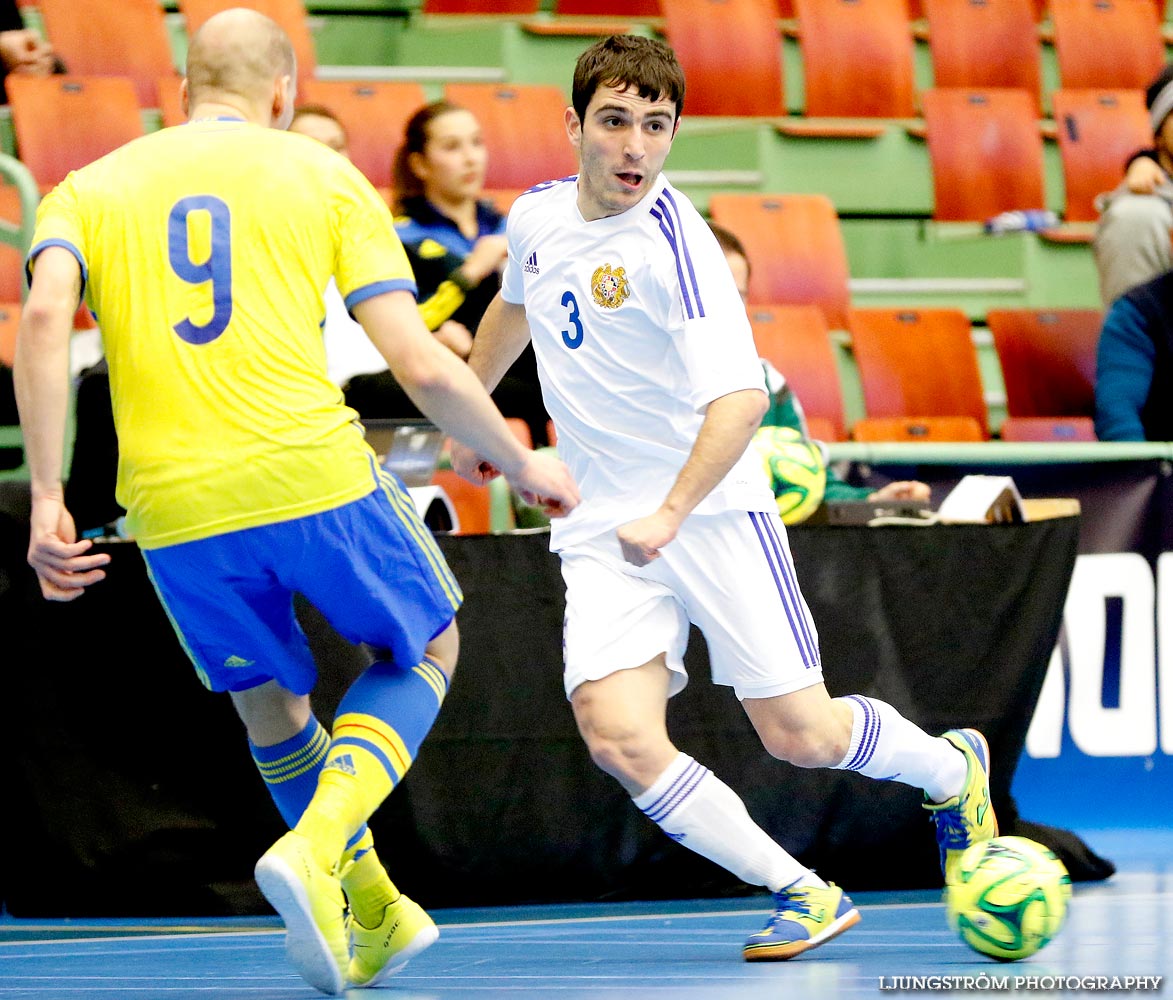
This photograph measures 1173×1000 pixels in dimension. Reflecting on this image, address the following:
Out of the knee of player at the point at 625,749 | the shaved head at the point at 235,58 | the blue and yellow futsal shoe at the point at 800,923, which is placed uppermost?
the shaved head at the point at 235,58

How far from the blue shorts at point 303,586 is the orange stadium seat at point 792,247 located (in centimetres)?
465

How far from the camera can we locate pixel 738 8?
8766 mm

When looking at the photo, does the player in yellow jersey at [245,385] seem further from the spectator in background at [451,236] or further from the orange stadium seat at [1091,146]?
the orange stadium seat at [1091,146]

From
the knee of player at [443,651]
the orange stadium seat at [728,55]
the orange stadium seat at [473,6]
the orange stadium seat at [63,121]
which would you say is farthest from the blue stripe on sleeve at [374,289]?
the orange stadium seat at [473,6]

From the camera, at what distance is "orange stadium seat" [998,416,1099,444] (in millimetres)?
7074

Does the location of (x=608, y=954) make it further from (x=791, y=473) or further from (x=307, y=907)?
(x=791, y=473)

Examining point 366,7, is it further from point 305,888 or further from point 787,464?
point 305,888

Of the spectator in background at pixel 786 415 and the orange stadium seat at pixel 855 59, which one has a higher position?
the orange stadium seat at pixel 855 59

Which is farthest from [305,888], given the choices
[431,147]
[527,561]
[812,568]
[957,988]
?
[431,147]

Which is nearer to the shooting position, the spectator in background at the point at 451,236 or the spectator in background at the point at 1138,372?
the spectator in background at the point at 451,236

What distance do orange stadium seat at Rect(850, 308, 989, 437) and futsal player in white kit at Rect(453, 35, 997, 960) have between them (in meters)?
3.71

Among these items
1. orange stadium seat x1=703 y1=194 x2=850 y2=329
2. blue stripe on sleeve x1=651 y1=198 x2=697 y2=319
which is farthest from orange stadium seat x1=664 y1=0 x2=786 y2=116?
blue stripe on sleeve x1=651 y1=198 x2=697 y2=319

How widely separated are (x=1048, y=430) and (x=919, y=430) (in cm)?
66

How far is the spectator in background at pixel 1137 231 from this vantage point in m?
7.04
